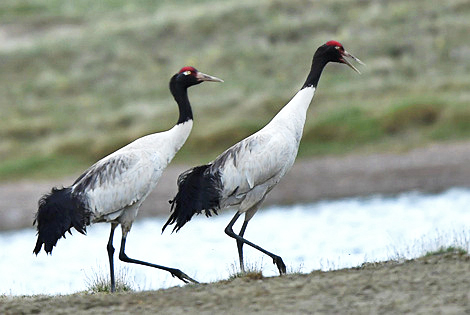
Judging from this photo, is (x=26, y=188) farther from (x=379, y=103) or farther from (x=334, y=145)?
(x=379, y=103)

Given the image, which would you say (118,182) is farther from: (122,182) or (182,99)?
(182,99)

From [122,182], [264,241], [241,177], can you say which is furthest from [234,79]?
[122,182]

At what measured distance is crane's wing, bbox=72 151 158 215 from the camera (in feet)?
30.1

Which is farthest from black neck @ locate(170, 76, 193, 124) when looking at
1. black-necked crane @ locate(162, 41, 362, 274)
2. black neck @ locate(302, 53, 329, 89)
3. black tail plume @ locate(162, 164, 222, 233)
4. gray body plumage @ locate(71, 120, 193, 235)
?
black neck @ locate(302, 53, 329, 89)

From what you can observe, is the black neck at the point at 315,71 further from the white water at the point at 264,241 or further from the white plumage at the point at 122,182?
the white water at the point at 264,241

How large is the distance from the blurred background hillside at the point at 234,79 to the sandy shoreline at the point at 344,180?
1.22ft

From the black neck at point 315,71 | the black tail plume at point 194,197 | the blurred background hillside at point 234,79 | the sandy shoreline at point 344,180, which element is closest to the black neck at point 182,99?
the black tail plume at point 194,197

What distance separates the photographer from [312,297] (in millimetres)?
6973

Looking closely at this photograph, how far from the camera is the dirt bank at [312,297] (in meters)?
6.63

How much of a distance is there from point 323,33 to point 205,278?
18.2m

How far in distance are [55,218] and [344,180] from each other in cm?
1020

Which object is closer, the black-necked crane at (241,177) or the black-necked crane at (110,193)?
the black-necked crane at (110,193)

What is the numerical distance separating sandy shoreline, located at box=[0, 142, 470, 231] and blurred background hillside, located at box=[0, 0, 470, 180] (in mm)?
371

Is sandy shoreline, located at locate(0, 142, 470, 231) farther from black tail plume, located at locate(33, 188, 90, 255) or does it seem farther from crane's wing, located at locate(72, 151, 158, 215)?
black tail plume, located at locate(33, 188, 90, 255)
